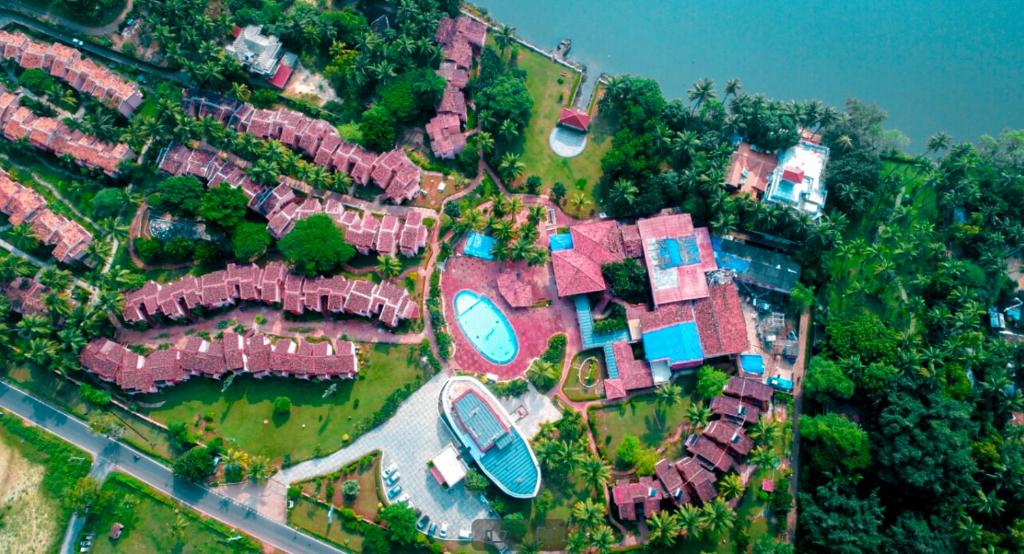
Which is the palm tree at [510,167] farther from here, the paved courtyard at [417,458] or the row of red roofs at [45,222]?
the row of red roofs at [45,222]

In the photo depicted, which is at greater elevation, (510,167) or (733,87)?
(733,87)

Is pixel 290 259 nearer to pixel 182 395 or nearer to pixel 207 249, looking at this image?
pixel 207 249

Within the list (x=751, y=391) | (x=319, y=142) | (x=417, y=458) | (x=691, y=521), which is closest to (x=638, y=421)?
(x=691, y=521)

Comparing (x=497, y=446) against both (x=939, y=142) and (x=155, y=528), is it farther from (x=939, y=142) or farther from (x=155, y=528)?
(x=939, y=142)

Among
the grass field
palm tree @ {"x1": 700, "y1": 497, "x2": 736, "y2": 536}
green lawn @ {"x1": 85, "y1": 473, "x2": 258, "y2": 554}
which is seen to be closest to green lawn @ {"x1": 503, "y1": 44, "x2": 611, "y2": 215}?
palm tree @ {"x1": 700, "y1": 497, "x2": 736, "y2": 536}

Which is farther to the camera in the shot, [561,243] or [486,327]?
[561,243]

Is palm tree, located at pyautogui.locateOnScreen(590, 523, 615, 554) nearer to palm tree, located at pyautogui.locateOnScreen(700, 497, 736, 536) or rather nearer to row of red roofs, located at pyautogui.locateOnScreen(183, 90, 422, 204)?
palm tree, located at pyautogui.locateOnScreen(700, 497, 736, 536)

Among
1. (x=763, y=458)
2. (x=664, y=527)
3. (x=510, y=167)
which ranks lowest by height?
(x=664, y=527)

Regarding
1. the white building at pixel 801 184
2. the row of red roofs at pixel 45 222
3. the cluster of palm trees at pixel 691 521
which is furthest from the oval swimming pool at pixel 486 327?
the row of red roofs at pixel 45 222
